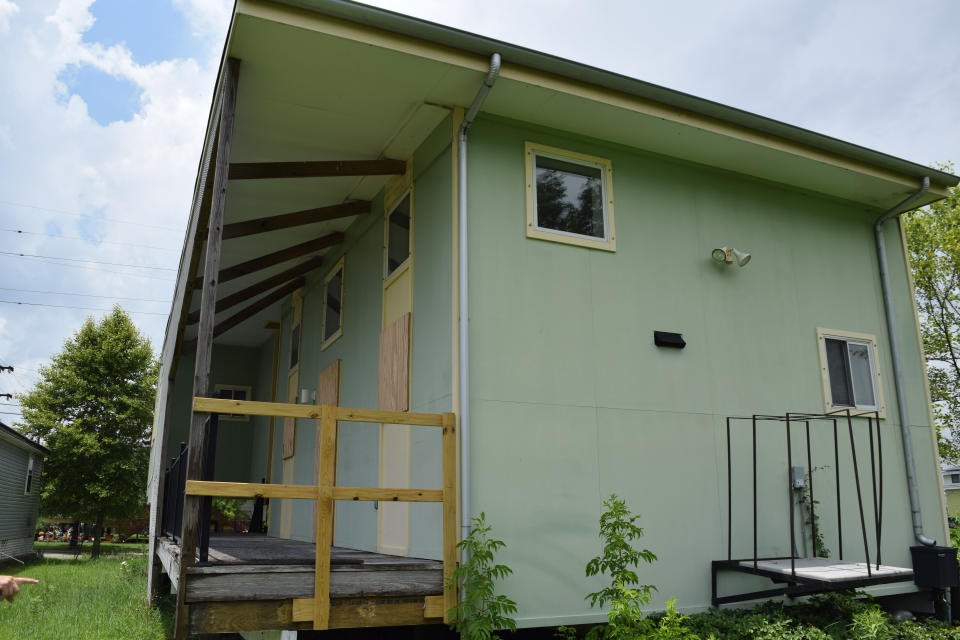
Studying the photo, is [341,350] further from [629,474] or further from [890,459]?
[890,459]

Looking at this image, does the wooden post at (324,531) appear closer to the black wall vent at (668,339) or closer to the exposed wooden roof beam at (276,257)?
the black wall vent at (668,339)

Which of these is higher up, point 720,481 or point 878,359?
point 878,359

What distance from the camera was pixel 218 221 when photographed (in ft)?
15.3

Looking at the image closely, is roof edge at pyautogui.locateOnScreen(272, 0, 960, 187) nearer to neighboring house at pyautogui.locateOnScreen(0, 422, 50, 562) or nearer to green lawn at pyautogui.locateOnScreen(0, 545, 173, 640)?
green lawn at pyautogui.locateOnScreen(0, 545, 173, 640)

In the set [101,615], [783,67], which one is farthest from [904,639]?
[783,67]

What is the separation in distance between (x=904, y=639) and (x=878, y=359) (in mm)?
2652

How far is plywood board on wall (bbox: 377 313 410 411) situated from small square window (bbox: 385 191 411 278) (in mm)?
582

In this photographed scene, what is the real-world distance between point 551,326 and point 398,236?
6.48 feet

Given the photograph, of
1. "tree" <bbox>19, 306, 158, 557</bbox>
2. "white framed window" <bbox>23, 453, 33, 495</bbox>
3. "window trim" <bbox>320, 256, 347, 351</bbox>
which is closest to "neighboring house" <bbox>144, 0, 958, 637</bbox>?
"window trim" <bbox>320, 256, 347, 351</bbox>

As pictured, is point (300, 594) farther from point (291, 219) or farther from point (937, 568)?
point (937, 568)

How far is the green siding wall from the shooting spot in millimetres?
5094

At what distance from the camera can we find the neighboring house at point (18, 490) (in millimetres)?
18641

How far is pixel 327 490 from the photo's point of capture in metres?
4.21

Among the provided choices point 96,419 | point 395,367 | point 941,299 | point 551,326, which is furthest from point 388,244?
point 96,419
